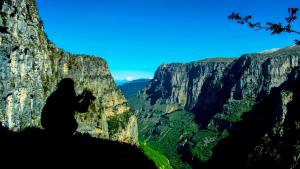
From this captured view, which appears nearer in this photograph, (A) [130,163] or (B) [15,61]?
(A) [130,163]

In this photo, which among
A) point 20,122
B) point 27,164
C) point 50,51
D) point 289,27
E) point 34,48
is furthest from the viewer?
point 50,51

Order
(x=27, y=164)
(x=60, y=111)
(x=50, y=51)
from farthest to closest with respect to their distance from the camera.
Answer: (x=50, y=51) → (x=60, y=111) → (x=27, y=164)

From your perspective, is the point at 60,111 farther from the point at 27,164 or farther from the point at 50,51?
the point at 50,51

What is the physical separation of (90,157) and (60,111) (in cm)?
589

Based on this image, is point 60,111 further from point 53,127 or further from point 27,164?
point 27,164

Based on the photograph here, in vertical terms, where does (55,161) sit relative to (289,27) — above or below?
below

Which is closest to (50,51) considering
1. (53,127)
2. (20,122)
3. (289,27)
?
(20,122)

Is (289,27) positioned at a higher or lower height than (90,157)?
higher

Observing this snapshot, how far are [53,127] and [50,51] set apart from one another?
431 ft

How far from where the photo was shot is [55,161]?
44.7m

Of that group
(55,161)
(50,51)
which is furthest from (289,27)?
(50,51)

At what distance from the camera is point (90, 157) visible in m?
49.8

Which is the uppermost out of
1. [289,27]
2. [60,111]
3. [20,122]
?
[289,27]

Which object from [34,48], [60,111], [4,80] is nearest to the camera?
[60,111]
